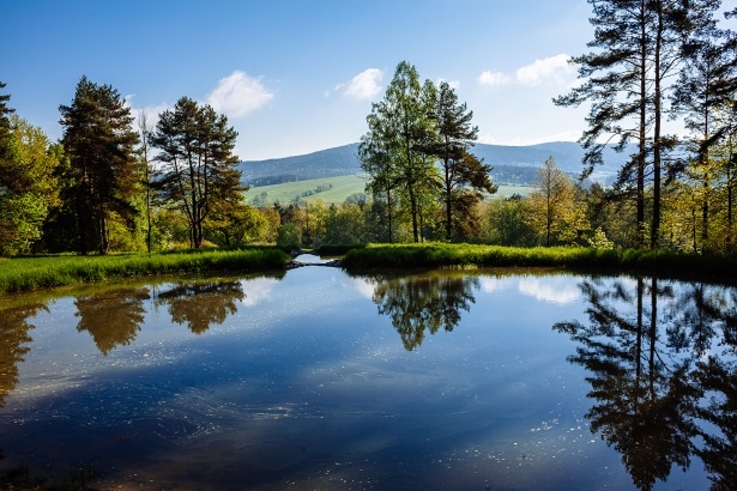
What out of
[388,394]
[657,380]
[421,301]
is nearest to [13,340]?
[388,394]

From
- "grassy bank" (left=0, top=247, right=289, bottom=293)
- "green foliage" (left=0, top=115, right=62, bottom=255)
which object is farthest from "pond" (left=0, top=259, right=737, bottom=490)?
"green foliage" (left=0, top=115, right=62, bottom=255)

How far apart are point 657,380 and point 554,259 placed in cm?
1612

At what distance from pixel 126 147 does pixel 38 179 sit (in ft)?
27.0

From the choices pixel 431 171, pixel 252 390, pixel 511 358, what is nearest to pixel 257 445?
pixel 252 390

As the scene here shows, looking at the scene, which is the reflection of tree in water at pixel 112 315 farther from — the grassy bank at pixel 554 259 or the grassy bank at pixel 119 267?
the grassy bank at pixel 554 259

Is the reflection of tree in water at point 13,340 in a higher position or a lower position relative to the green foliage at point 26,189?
lower

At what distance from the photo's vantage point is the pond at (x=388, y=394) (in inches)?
218

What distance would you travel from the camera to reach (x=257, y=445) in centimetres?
618

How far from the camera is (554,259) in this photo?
76.5 feet

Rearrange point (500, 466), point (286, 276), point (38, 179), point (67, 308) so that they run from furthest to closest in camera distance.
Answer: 1. point (38, 179)
2. point (286, 276)
3. point (67, 308)
4. point (500, 466)

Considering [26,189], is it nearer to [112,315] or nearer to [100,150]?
[100,150]

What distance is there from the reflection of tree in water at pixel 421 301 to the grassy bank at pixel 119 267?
10198 millimetres

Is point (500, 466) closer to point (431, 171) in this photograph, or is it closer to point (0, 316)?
point (0, 316)

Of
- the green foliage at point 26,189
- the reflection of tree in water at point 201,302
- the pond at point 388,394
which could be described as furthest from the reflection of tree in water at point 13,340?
the green foliage at point 26,189
